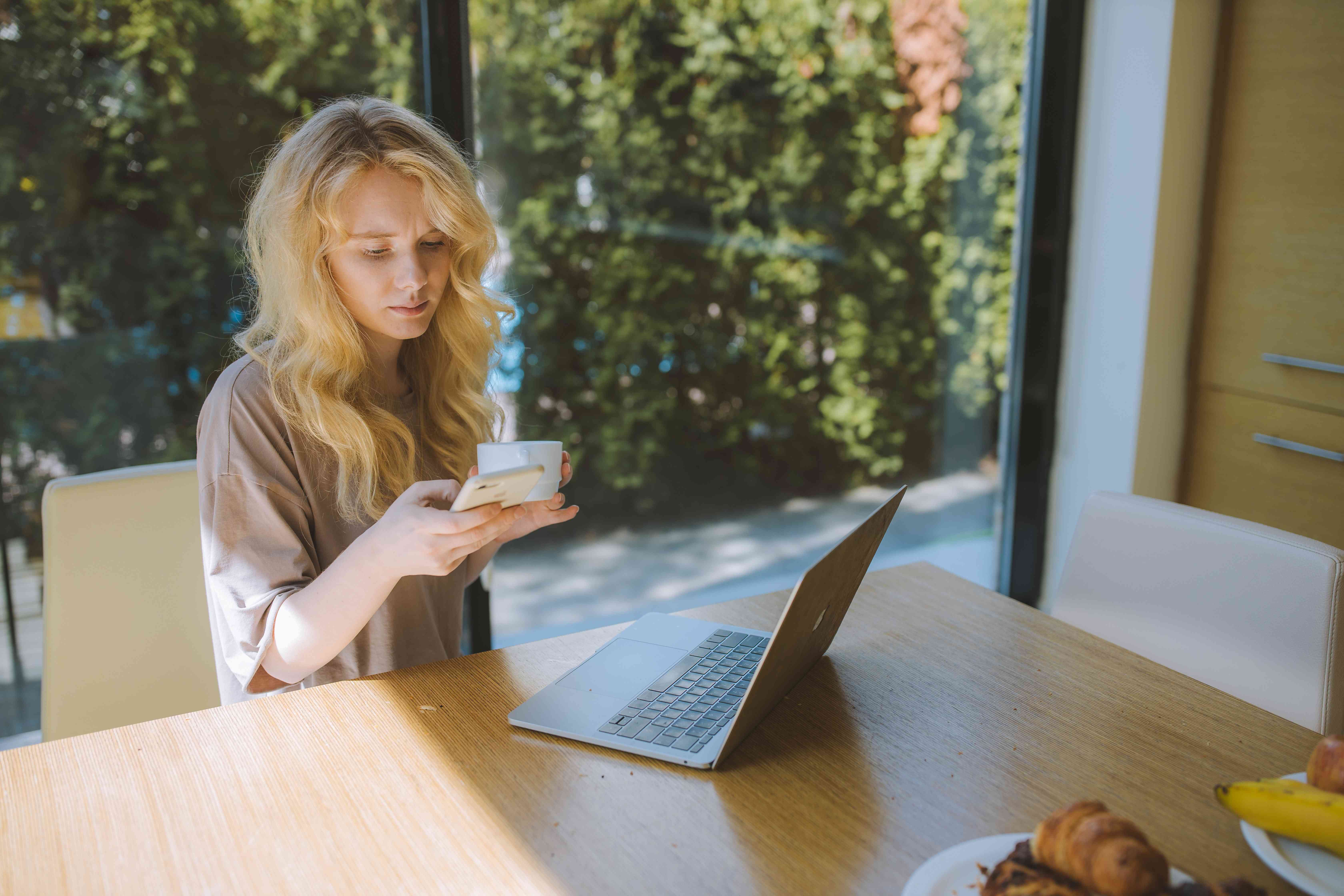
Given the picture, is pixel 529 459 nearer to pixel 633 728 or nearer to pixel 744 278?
pixel 633 728

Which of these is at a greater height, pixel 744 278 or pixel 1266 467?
pixel 744 278

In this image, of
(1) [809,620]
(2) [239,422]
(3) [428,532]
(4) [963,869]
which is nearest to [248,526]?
(2) [239,422]

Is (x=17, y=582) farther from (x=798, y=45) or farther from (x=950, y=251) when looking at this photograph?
(x=950, y=251)

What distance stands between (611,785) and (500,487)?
0.30 meters

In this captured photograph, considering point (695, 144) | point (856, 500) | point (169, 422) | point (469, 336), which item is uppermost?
point (695, 144)

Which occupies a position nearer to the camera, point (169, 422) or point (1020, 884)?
point (1020, 884)

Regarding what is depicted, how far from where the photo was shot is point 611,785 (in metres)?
0.87

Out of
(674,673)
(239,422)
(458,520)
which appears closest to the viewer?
(458,520)

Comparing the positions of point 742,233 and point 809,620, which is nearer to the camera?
point 809,620

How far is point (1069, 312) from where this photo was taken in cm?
287

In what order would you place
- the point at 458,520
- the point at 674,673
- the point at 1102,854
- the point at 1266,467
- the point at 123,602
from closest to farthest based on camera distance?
1. the point at 1102,854
2. the point at 458,520
3. the point at 674,673
4. the point at 123,602
5. the point at 1266,467

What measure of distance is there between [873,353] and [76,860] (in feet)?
7.77

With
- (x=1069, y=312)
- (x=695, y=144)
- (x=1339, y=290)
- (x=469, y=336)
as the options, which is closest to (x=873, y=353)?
(x=1069, y=312)

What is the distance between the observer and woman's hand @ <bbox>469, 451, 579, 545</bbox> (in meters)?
1.13
